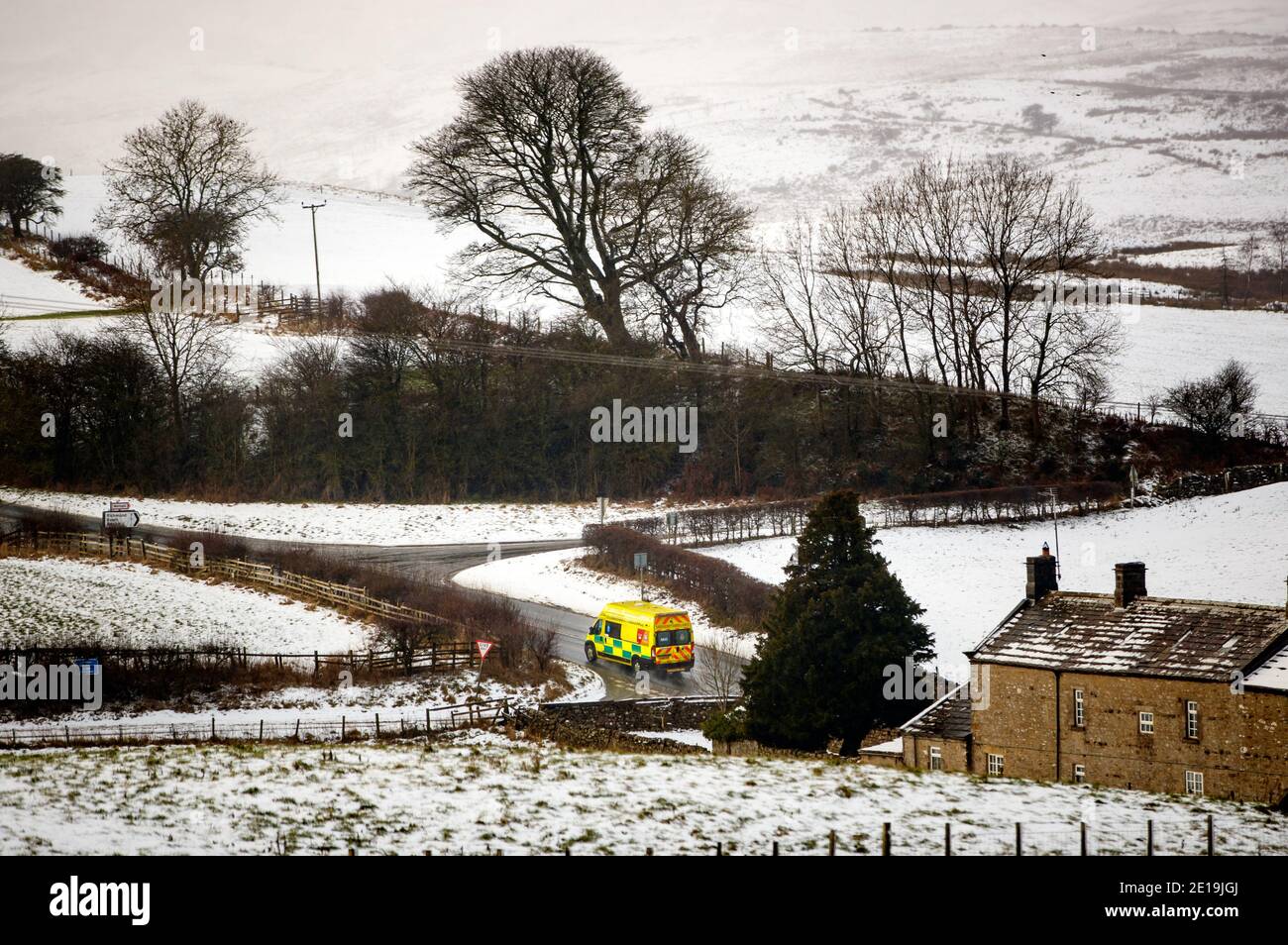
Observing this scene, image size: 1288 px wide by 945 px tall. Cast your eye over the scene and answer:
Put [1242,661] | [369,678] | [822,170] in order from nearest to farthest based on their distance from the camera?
[1242,661], [369,678], [822,170]

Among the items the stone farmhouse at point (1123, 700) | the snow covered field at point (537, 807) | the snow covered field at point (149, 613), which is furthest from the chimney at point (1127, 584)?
the snow covered field at point (149, 613)

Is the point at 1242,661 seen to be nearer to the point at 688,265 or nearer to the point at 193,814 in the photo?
the point at 193,814

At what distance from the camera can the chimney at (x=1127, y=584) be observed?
2891cm

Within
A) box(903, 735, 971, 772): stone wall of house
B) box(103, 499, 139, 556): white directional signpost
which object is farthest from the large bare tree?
box(903, 735, 971, 772): stone wall of house

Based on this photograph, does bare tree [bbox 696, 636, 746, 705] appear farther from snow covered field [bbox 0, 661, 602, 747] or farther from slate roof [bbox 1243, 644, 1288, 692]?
slate roof [bbox 1243, 644, 1288, 692]

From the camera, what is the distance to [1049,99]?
12975 centimetres

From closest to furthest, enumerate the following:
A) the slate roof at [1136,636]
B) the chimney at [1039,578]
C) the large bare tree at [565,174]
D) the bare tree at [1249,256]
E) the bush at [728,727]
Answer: the slate roof at [1136,636]
the bush at [728,727]
the chimney at [1039,578]
the large bare tree at [565,174]
the bare tree at [1249,256]

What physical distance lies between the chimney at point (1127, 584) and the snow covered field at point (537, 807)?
21.1 feet

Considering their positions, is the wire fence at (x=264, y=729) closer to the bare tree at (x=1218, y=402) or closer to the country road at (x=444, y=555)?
the country road at (x=444, y=555)

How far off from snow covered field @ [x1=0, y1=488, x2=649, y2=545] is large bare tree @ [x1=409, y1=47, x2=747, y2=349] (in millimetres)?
10803

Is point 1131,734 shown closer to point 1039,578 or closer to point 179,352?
point 1039,578

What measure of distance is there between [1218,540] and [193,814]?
33053 mm
